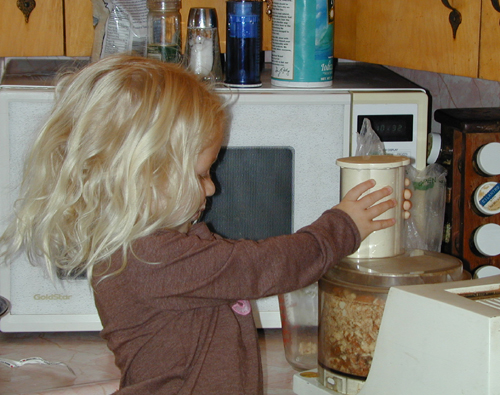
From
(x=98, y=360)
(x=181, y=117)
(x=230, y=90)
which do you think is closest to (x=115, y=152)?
(x=181, y=117)

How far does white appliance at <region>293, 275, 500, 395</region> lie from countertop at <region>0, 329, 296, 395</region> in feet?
0.84

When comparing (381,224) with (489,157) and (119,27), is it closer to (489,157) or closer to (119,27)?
(489,157)

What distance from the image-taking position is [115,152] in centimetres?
72

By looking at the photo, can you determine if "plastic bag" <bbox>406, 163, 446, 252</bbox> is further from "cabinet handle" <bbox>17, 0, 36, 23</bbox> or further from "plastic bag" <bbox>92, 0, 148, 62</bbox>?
"cabinet handle" <bbox>17, 0, 36, 23</bbox>

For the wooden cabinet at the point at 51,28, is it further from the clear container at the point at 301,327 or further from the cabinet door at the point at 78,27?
the clear container at the point at 301,327

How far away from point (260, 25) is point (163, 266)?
439 millimetres

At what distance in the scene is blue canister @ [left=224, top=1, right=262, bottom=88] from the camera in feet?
3.11

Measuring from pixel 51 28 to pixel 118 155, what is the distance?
0.41 meters

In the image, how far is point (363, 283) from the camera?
709mm

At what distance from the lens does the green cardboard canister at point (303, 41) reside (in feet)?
3.04

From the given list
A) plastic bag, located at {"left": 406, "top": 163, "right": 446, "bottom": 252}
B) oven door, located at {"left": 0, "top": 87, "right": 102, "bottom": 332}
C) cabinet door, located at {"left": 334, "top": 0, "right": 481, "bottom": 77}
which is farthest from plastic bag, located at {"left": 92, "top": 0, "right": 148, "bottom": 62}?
plastic bag, located at {"left": 406, "top": 163, "right": 446, "bottom": 252}

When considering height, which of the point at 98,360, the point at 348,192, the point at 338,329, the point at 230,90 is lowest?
the point at 98,360

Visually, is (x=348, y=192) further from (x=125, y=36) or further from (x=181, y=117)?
(x=125, y=36)

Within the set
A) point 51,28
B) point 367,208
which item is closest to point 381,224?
point 367,208
